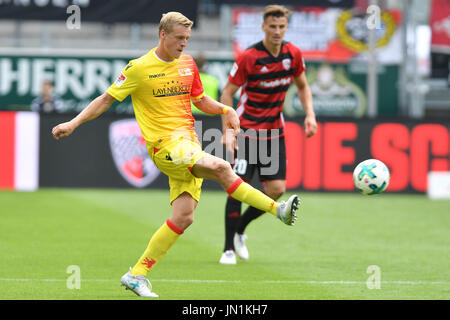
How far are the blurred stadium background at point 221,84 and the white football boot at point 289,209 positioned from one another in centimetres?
440

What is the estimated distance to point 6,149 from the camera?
49.6ft

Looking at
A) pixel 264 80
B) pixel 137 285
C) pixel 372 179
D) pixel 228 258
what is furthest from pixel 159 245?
pixel 264 80

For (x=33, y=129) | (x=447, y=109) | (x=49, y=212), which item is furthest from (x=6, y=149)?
(x=447, y=109)

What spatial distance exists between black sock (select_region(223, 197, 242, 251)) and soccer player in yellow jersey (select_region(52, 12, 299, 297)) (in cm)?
179

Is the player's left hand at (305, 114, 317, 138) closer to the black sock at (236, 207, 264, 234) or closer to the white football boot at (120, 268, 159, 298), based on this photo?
the black sock at (236, 207, 264, 234)

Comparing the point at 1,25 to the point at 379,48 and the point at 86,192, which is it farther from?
the point at 379,48

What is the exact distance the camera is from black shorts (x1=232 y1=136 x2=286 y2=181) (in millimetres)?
8484

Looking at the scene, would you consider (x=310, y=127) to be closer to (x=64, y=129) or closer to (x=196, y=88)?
(x=196, y=88)

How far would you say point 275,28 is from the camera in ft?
27.4

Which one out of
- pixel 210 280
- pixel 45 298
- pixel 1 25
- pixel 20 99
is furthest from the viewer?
pixel 1 25

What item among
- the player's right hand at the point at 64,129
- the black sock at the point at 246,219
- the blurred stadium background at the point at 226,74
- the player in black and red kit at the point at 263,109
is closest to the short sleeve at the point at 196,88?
the player's right hand at the point at 64,129

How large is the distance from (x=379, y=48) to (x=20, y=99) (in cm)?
835

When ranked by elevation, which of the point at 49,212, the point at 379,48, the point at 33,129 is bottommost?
the point at 49,212

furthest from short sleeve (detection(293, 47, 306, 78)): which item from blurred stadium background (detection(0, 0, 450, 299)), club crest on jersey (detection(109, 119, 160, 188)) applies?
club crest on jersey (detection(109, 119, 160, 188))
